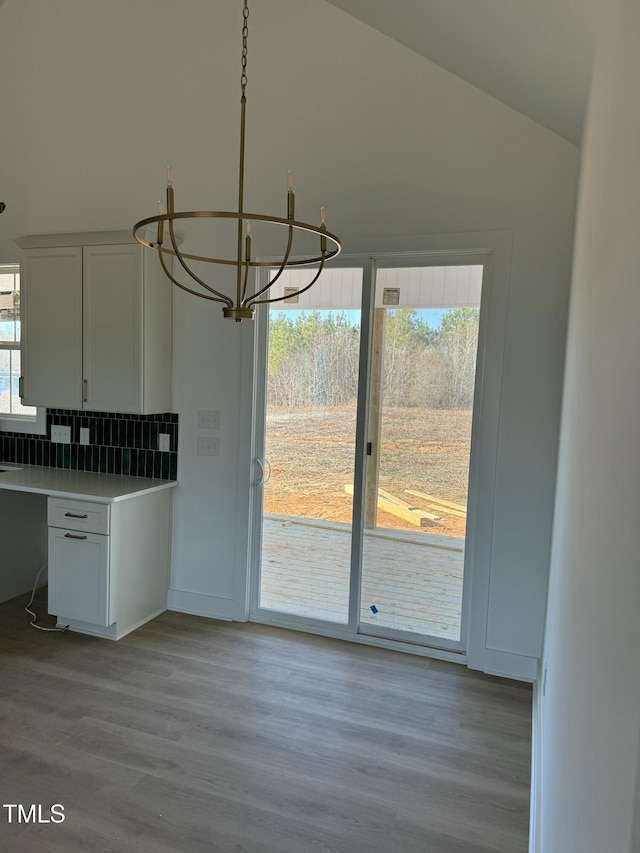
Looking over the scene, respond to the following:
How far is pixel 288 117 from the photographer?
10.9 feet

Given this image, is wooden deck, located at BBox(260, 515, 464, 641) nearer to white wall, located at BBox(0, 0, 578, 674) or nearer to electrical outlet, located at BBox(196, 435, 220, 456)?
white wall, located at BBox(0, 0, 578, 674)

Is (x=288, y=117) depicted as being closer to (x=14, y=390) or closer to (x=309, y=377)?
(x=309, y=377)

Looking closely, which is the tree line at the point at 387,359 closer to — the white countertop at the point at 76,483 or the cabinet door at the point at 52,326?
the white countertop at the point at 76,483

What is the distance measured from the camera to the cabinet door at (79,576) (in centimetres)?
329

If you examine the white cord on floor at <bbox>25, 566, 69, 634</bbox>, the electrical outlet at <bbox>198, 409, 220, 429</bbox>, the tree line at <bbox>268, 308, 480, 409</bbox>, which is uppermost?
the tree line at <bbox>268, 308, 480, 409</bbox>

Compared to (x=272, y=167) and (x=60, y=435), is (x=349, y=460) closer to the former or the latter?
(x=272, y=167)

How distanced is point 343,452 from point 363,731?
146cm

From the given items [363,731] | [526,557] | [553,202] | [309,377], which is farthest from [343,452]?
[553,202]

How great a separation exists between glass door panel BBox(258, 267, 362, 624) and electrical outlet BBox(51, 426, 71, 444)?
4.76ft

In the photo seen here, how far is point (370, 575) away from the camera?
3449 millimetres

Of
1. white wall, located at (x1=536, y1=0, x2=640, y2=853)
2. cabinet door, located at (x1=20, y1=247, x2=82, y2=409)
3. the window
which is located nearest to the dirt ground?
cabinet door, located at (x1=20, y1=247, x2=82, y2=409)

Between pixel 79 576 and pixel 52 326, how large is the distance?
1528 mm

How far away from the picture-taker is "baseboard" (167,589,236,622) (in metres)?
3.69

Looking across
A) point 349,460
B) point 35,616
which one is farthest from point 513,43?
point 35,616
